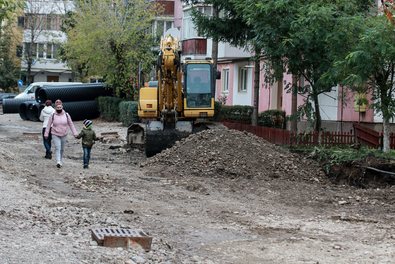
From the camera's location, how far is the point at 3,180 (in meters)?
9.82

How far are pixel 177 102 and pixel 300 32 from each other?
459 cm

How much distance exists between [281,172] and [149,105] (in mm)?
5466

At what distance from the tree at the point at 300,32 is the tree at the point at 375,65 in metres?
1.02

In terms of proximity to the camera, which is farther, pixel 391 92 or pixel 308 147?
pixel 308 147

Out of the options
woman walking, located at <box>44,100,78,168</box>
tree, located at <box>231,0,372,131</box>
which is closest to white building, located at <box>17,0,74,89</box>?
woman walking, located at <box>44,100,78,168</box>

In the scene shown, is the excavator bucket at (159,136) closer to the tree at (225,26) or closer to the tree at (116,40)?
the tree at (225,26)

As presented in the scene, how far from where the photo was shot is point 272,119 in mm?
21688

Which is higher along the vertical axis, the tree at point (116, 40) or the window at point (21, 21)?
the window at point (21, 21)

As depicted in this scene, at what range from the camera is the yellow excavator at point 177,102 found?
1541cm

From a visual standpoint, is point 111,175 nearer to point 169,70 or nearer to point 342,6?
point 169,70

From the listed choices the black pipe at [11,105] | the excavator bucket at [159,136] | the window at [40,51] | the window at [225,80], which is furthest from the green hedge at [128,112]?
the window at [40,51]

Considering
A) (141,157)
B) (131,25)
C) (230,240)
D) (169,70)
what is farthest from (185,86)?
(131,25)

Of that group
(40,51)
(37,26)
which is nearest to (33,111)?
(37,26)

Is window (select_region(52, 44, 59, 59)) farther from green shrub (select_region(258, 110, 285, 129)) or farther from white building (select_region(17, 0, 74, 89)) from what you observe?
green shrub (select_region(258, 110, 285, 129))
